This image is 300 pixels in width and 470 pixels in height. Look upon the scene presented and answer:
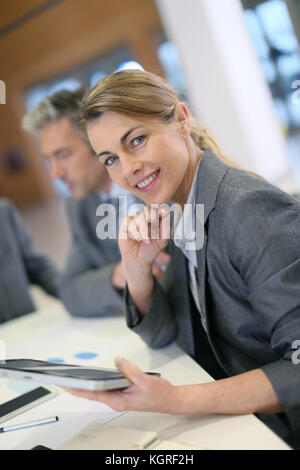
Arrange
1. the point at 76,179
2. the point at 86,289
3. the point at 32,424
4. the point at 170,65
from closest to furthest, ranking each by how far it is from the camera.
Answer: the point at 32,424
the point at 86,289
the point at 76,179
the point at 170,65

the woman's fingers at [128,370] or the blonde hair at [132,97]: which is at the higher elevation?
the blonde hair at [132,97]

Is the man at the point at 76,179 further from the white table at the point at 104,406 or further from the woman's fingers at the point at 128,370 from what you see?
the woman's fingers at the point at 128,370

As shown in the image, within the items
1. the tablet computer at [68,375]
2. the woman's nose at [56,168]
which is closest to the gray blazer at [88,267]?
the woman's nose at [56,168]

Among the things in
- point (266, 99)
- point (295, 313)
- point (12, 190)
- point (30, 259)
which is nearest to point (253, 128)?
point (266, 99)

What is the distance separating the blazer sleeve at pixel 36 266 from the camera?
283 centimetres

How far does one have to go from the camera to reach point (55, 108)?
2.44 meters

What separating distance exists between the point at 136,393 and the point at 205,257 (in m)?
0.40

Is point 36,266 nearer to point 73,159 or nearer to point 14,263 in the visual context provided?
point 14,263

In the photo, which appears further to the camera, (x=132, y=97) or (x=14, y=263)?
(x=14, y=263)

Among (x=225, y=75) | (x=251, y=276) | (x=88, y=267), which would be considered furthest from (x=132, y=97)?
(x=225, y=75)

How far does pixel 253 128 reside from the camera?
18.1ft

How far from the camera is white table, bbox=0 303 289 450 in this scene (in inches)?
38.3

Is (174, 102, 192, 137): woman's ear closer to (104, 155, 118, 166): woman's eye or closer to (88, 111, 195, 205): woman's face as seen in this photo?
(88, 111, 195, 205): woman's face
